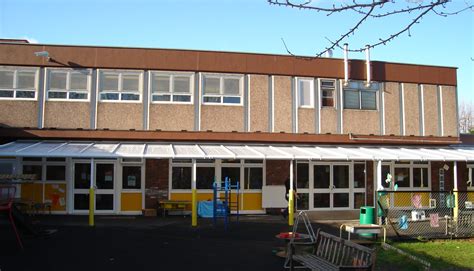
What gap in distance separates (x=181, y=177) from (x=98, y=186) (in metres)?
3.17

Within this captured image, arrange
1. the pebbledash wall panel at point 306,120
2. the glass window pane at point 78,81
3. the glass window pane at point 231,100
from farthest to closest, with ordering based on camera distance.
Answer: the pebbledash wall panel at point 306,120, the glass window pane at point 231,100, the glass window pane at point 78,81

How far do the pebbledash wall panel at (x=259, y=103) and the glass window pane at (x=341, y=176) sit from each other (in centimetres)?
378

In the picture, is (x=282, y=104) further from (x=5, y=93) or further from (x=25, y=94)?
(x=5, y=93)

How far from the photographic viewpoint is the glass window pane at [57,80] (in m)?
18.4

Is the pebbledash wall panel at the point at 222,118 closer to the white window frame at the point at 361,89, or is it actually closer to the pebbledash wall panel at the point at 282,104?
the pebbledash wall panel at the point at 282,104

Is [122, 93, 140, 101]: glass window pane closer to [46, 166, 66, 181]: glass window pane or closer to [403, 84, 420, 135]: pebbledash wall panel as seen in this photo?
[46, 166, 66, 181]: glass window pane

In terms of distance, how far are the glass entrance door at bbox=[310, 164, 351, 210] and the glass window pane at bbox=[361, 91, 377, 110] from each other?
262 centimetres

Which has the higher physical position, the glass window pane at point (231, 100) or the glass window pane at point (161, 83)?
the glass window pane at point (161, 83)

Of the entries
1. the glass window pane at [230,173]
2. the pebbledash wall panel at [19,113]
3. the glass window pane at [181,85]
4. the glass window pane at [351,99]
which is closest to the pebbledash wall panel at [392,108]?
the glass window pane at [351,99]

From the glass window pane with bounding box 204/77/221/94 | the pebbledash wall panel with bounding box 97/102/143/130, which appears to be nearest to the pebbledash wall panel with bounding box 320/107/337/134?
the glass window pane with bounding box 204/77/221/94

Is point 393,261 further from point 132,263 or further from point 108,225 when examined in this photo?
point 108,225

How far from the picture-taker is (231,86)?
1936cm

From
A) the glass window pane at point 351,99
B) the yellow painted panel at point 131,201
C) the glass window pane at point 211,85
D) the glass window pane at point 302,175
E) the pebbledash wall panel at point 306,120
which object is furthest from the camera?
the glass window pane at point 351,99

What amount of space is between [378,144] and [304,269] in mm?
12267
